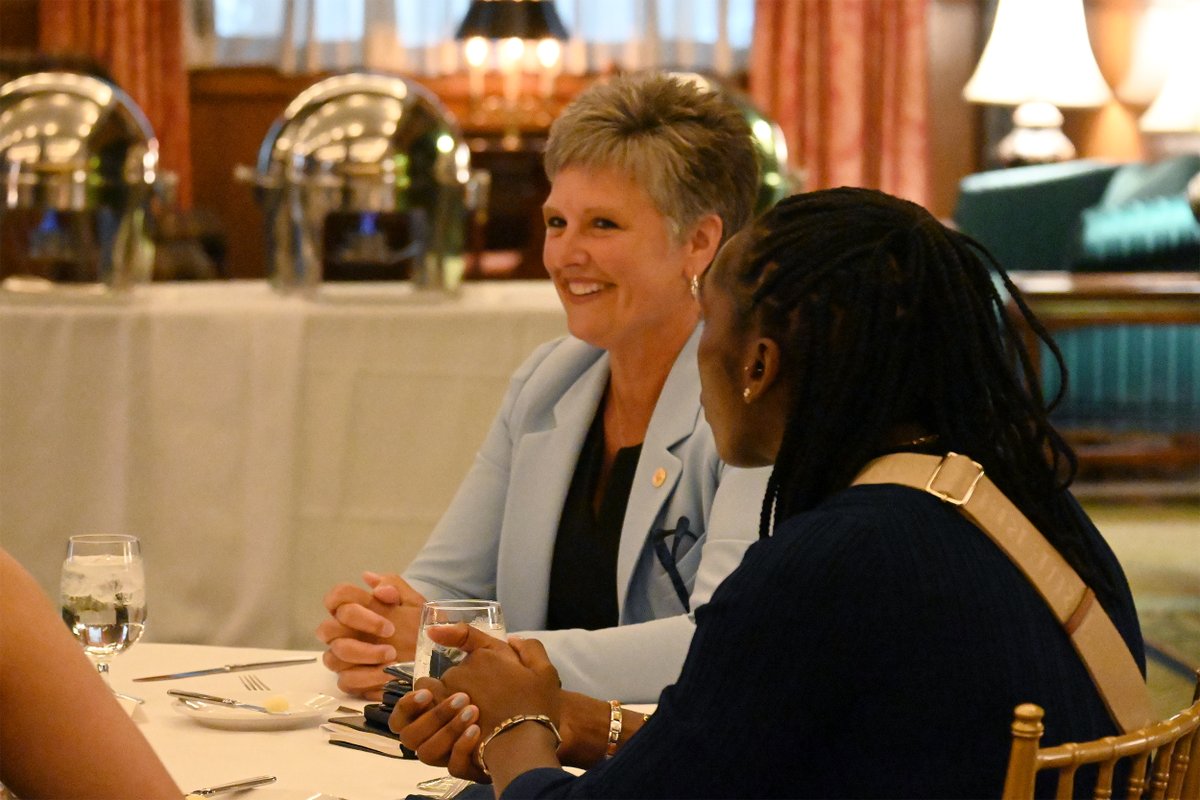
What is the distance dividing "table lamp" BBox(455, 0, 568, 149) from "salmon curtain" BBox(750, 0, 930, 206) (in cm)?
100

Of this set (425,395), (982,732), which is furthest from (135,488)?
(982,732)

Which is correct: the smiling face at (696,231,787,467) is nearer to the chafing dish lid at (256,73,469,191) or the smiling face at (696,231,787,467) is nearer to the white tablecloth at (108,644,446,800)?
the white tablecloth at (108,644,446,800)

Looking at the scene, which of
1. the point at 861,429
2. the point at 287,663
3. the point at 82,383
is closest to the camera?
the point at 861,429

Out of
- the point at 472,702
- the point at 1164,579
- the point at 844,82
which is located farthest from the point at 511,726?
the point at 844,82

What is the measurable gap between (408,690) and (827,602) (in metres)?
0.54

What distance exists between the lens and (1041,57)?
246 inches

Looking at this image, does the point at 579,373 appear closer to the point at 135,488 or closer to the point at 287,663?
the point at 287,663

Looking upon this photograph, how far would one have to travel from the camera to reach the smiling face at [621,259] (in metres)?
1.86

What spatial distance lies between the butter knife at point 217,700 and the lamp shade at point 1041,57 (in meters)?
5.48

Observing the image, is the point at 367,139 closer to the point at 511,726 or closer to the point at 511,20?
the point at 511,726

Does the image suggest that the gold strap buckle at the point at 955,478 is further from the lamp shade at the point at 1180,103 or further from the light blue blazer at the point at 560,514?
the lamp shade at the point at 1180,103

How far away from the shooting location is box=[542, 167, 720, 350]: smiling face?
1858 millimetres

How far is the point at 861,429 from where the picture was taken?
1043 millimetres

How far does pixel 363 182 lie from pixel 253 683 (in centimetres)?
126
